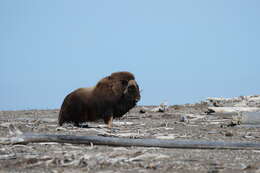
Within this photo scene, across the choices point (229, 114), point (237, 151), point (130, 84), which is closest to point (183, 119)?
point (229, 114)

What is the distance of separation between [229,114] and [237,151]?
8809 mm

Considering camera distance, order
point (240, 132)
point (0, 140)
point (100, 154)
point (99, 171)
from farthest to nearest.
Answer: point (240, 132) < point (0, 140) < point (100, 154) < point (99, 171)

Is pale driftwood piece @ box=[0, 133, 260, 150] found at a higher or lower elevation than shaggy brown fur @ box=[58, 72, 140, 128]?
lower

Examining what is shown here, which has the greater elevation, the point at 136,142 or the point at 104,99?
the point at 104,99

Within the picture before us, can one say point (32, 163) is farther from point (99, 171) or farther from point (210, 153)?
point (210, 153)

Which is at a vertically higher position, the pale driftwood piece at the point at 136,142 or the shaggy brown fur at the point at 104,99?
the shaggy brown fur at the point at 104,99

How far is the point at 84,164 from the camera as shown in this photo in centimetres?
587

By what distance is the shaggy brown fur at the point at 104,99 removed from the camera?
463 inches

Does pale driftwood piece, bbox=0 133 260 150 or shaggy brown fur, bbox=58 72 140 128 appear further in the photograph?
shaggy brown fur, bbox=58 72 140 128

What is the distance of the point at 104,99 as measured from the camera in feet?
38.5

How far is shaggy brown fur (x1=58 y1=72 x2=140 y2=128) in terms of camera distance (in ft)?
38.6

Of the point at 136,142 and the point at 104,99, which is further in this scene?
the point at 104,99

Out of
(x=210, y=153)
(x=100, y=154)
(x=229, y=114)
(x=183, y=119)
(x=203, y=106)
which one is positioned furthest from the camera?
(x=203, y=106)

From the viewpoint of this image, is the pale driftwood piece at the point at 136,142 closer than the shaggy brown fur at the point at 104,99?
Yes
